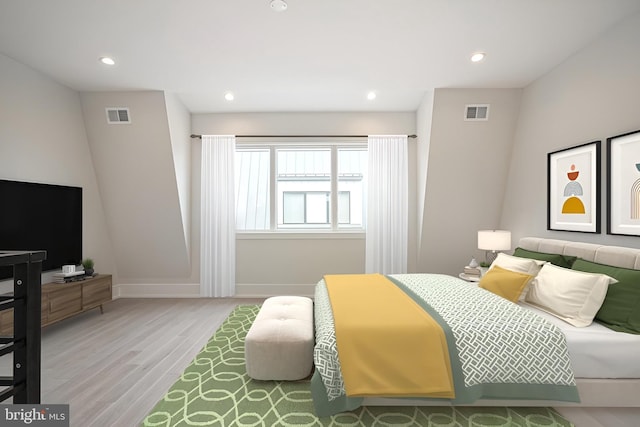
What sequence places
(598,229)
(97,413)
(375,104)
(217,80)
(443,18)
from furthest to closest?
(375,104) < (217,80) < (598,229) < (443,18) < (97,413)

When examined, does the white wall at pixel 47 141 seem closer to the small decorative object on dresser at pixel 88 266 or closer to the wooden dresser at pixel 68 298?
the small decorative object on dresser at pixel 88 266

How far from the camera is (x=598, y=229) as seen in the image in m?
2.80

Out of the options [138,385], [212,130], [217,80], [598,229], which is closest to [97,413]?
[138,385]

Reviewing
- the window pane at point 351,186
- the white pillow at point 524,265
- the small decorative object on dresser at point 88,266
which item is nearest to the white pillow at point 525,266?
the white pillow at point 524,265

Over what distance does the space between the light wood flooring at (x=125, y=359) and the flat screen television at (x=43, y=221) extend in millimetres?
835

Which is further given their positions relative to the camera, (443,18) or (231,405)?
(443,18)

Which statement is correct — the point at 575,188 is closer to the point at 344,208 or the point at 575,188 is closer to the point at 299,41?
the point at 344,208

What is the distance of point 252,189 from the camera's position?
4887 millimetres

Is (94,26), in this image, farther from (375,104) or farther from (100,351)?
(375,104)

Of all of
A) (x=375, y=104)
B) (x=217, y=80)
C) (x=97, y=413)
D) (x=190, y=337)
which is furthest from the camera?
(x=375, y=104)

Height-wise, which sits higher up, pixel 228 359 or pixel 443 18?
pixel 443 18

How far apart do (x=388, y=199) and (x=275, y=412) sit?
10.7ft

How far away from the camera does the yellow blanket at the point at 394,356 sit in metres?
1.82

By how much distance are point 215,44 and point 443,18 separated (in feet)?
6.56
